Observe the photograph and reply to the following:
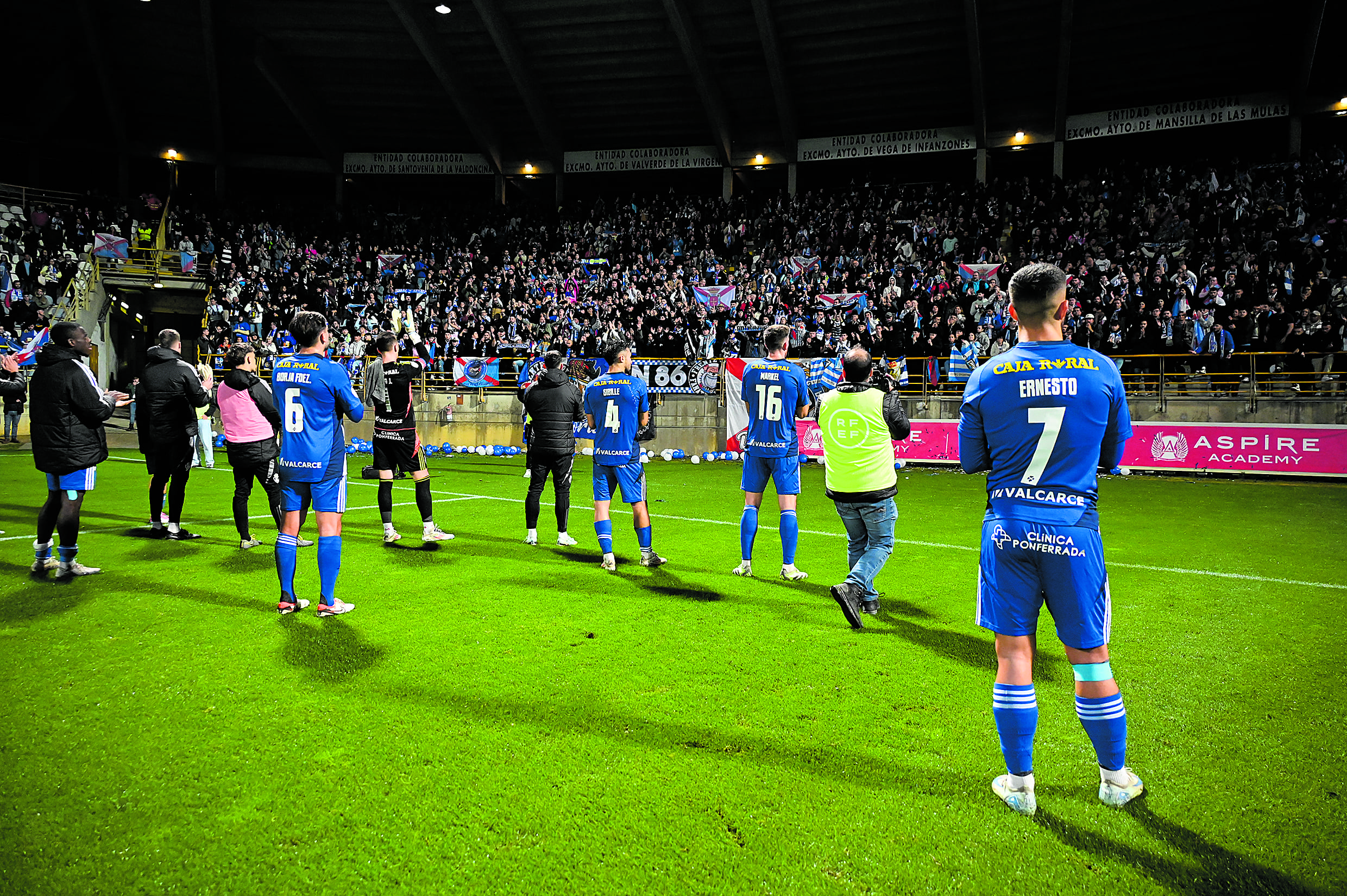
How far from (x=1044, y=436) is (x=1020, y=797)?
145 cm

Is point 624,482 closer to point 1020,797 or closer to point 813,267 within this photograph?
point 1020,797

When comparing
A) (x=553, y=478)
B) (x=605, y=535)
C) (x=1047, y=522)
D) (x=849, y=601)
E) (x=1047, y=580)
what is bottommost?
(x=849, y=601)

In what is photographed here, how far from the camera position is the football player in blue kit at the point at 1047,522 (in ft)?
10.3

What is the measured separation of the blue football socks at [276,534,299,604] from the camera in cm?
610

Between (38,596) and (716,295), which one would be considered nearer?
(38,596)

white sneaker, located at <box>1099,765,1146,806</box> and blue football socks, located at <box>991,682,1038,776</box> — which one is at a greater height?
blue football socks, located at <box>991,682,1038,776</box>

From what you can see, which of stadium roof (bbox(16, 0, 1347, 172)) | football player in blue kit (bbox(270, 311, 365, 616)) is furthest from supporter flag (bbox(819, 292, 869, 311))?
football player in blue kit (bbox(270, 311, 365, 616))

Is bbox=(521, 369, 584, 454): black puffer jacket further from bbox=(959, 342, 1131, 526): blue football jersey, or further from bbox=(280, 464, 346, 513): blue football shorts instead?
bbox=(959, 342, 1131, 526): blue football jersey

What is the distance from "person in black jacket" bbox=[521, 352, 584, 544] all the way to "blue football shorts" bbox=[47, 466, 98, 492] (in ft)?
13.1

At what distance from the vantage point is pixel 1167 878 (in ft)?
9.02

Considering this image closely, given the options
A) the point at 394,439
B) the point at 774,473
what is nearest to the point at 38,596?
the point at 394,439

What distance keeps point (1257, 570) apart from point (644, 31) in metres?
28.9

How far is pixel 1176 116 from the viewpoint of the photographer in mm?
28766

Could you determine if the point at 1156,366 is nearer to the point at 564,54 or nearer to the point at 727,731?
the point at 727,731
